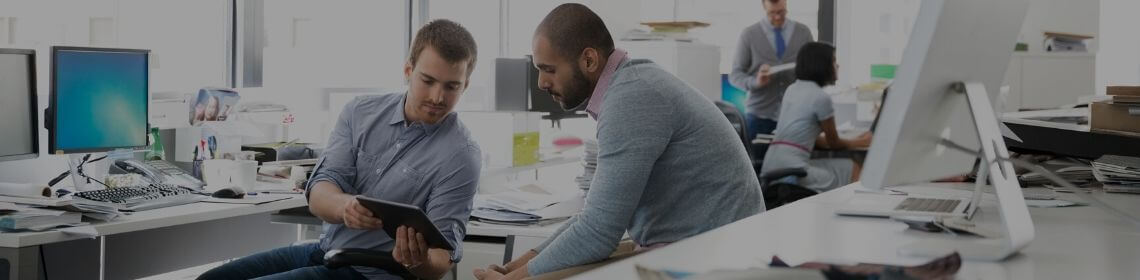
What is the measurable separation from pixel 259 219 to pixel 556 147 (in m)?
1.53

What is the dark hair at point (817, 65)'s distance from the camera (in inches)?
241

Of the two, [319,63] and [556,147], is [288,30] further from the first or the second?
[556,147]

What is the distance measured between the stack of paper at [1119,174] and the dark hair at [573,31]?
1.28 meters

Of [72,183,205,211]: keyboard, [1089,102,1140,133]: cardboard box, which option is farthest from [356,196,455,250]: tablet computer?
[1089,102,1140,133]: cardboard box

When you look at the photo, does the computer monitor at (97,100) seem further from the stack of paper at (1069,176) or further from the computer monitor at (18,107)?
the stack of paper at (1069,176)

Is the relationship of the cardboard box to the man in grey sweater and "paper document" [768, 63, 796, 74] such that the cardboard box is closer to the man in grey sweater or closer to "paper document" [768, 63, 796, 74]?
the man in grey sweater

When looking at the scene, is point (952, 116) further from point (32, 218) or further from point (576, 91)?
point (32, 218)

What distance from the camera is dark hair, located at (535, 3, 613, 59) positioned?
255 centimetres

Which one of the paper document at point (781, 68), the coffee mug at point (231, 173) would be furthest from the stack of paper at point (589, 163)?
the paper document at point (781, 68)

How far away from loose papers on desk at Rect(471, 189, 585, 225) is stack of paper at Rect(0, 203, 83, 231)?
1222mm

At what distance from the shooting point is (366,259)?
2701 millimetres

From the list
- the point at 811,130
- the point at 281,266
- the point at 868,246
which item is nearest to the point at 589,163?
the point at 281,266

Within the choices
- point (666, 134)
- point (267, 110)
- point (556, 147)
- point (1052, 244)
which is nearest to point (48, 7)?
point (267, 110)

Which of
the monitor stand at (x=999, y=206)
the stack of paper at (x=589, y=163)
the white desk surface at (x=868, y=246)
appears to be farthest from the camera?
the stack of paper at (x=589, y=163)
